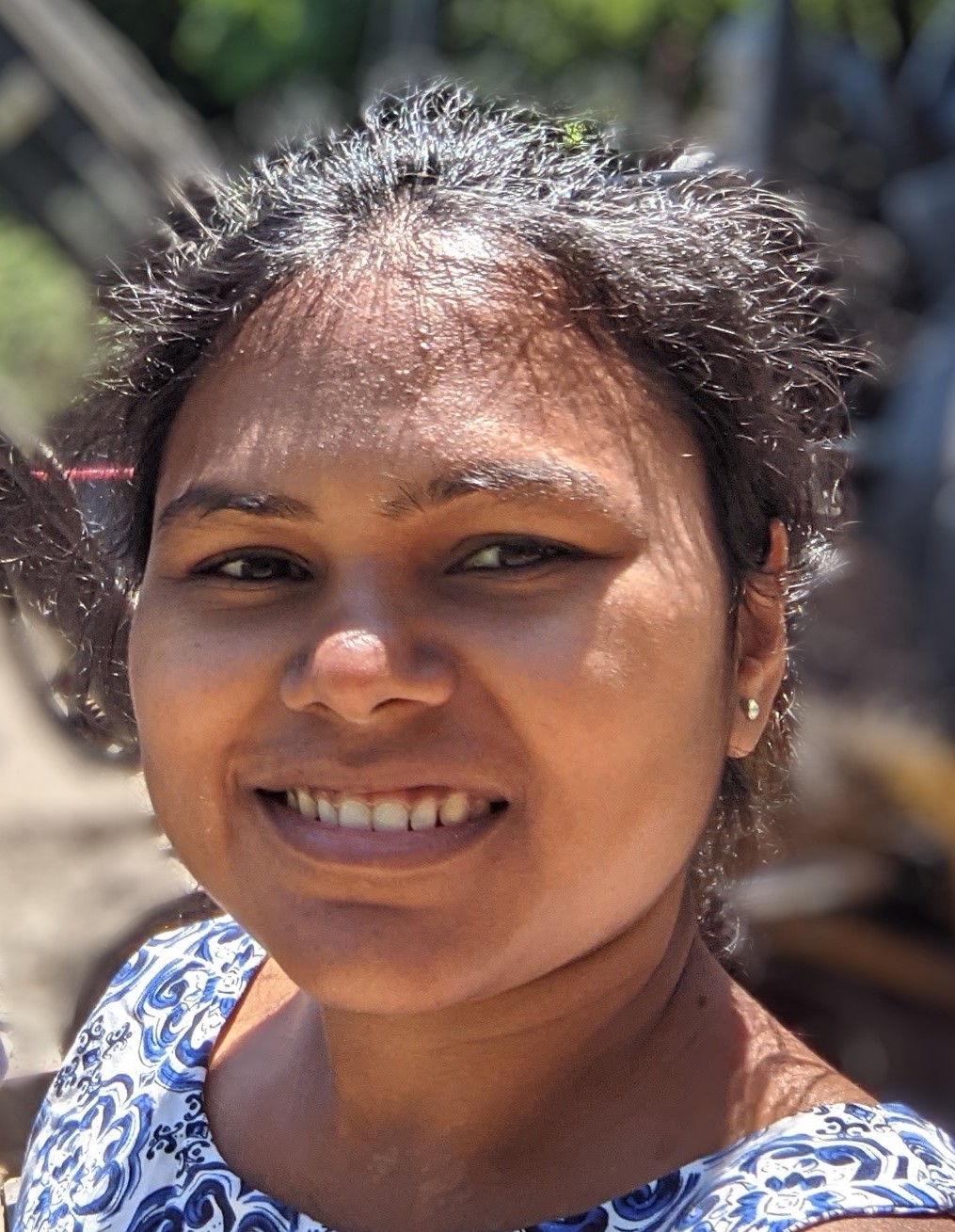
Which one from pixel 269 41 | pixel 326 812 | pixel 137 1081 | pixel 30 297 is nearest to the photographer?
pixel 326 812

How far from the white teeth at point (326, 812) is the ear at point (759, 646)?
34 cm

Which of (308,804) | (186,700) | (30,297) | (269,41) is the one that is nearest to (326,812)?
(308,804)

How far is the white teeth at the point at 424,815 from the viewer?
1.20 meters

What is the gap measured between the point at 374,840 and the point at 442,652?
15 centimetres

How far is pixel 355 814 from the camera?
121cm

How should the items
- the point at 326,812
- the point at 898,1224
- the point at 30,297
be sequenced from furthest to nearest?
1. the point at 30,297
2. the point at 326,812
3. the point at 898,1224

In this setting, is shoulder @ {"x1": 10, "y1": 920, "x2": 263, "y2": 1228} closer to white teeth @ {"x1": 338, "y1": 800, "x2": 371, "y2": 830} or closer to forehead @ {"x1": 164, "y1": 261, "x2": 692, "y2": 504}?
white teeth @ {"x1": 338, "y1": 800, "x2": 371, "y2": 830}

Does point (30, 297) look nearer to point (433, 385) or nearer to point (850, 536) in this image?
point (850, 536)

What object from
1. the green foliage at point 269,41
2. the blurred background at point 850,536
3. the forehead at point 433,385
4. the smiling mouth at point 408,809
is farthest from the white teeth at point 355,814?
the green foliage at point 269,41

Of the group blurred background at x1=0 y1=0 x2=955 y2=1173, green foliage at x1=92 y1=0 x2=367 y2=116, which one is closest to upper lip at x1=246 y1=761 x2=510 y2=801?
blurred background at x1=0 y1=0 x2=955 y2=1173

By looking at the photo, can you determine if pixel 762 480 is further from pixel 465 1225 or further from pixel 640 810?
pixel 465 1225

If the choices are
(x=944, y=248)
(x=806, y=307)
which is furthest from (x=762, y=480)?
(x=944, y=248)

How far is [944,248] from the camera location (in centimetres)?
544

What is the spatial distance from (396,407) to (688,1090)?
23.0 inches
